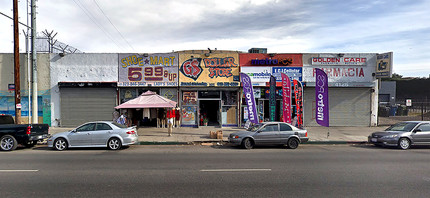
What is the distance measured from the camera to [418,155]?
37.4 ft

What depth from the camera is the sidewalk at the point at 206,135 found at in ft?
49.7

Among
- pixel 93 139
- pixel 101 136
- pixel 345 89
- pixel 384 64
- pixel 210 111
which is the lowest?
pixel 93 139

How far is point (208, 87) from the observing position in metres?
20.4

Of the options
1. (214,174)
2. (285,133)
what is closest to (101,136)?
(214,174)

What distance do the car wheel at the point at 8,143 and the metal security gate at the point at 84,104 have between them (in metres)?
7.72

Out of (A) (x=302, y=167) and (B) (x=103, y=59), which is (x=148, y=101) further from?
(A) (x=302, y=167)

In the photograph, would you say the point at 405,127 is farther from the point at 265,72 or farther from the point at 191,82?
the point at 191,82

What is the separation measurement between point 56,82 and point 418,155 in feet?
71.4

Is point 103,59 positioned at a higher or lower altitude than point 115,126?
higher

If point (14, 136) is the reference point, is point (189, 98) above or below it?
above

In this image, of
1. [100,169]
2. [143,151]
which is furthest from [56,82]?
[100,169]

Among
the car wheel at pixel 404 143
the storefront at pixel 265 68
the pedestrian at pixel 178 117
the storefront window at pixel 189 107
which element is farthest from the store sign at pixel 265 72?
the car wheel at pixel 404 143

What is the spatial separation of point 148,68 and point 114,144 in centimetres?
882

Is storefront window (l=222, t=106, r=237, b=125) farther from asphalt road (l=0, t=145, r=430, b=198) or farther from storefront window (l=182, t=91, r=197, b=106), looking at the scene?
asphalt road (l=0, t=145, r=430, b=198)
